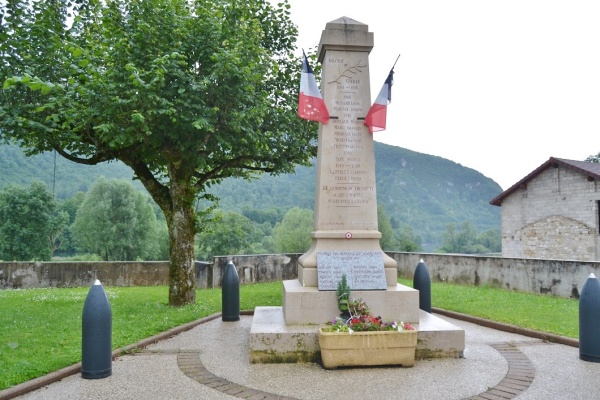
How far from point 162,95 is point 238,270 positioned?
28.4ft

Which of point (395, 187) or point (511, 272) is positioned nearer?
point (511, 272)

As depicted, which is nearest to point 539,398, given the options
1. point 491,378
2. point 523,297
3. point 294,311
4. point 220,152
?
point 491,378

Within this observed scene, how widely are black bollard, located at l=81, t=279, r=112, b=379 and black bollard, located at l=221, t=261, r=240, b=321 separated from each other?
3.55m

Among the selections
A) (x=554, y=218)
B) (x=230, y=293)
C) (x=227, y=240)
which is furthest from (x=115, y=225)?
(x=230, y=293)

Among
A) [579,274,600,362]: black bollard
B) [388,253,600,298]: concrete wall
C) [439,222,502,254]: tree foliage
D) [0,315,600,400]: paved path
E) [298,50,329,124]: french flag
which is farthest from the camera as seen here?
[439,222,502,254]: tree foliage

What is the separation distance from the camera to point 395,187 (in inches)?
4705

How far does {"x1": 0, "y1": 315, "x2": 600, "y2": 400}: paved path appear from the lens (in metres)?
4.81

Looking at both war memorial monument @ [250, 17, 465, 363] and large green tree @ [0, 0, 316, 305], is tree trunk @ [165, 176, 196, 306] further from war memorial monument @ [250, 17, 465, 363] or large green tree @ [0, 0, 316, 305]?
war memorial monument @ [250, 17, 465, 363]

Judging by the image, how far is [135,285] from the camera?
17.7 meters

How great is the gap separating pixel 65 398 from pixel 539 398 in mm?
4559

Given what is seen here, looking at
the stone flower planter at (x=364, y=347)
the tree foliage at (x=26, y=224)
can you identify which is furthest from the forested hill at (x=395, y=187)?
the stone flower planter at (x=364, y=347)

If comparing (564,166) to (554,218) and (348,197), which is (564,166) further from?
(348,197)

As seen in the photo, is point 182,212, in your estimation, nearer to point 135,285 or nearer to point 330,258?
point 330,258

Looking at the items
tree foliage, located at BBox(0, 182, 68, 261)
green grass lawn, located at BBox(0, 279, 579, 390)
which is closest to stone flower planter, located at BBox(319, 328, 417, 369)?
green grass lawn, located at BBox(0, 279, 579, 390)
